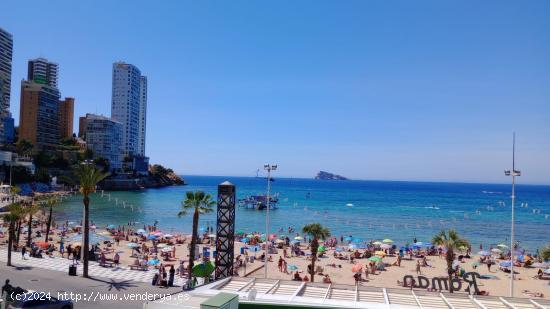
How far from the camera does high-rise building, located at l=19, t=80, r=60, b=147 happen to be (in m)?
141

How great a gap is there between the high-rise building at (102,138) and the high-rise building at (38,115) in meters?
11.9

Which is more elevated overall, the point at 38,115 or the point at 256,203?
the point at 38,115

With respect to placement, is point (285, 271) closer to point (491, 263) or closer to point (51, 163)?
point (491, 263)

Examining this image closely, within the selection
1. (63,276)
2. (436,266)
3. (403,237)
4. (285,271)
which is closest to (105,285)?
(63,276)

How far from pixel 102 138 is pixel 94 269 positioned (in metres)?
140

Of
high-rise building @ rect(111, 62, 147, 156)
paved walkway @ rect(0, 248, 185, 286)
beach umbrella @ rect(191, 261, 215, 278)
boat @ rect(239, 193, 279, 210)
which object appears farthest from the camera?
high-rise building @ rect(111, 62, 147, 156)

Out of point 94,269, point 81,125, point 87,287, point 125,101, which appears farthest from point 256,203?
point 81,125

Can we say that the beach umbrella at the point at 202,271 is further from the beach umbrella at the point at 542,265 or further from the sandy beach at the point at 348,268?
the beach umbrella at the point at 542,265

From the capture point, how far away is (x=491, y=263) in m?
33.7

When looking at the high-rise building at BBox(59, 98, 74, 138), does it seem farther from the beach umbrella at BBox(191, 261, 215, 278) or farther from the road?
the beach umbrella at BBox(191, 261, 215, 278)

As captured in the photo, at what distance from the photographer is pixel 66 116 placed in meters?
171

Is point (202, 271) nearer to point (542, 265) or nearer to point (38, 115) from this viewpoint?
point (542, 265)

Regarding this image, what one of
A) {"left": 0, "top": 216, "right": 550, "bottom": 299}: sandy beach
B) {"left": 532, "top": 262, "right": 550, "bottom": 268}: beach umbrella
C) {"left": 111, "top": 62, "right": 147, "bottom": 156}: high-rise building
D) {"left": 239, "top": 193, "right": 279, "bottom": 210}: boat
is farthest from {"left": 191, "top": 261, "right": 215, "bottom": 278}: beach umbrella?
{"left": 111, "top": 62, "right": 147, "bottom": 156}: high-rise building

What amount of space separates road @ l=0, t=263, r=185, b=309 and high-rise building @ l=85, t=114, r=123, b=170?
135 meters
